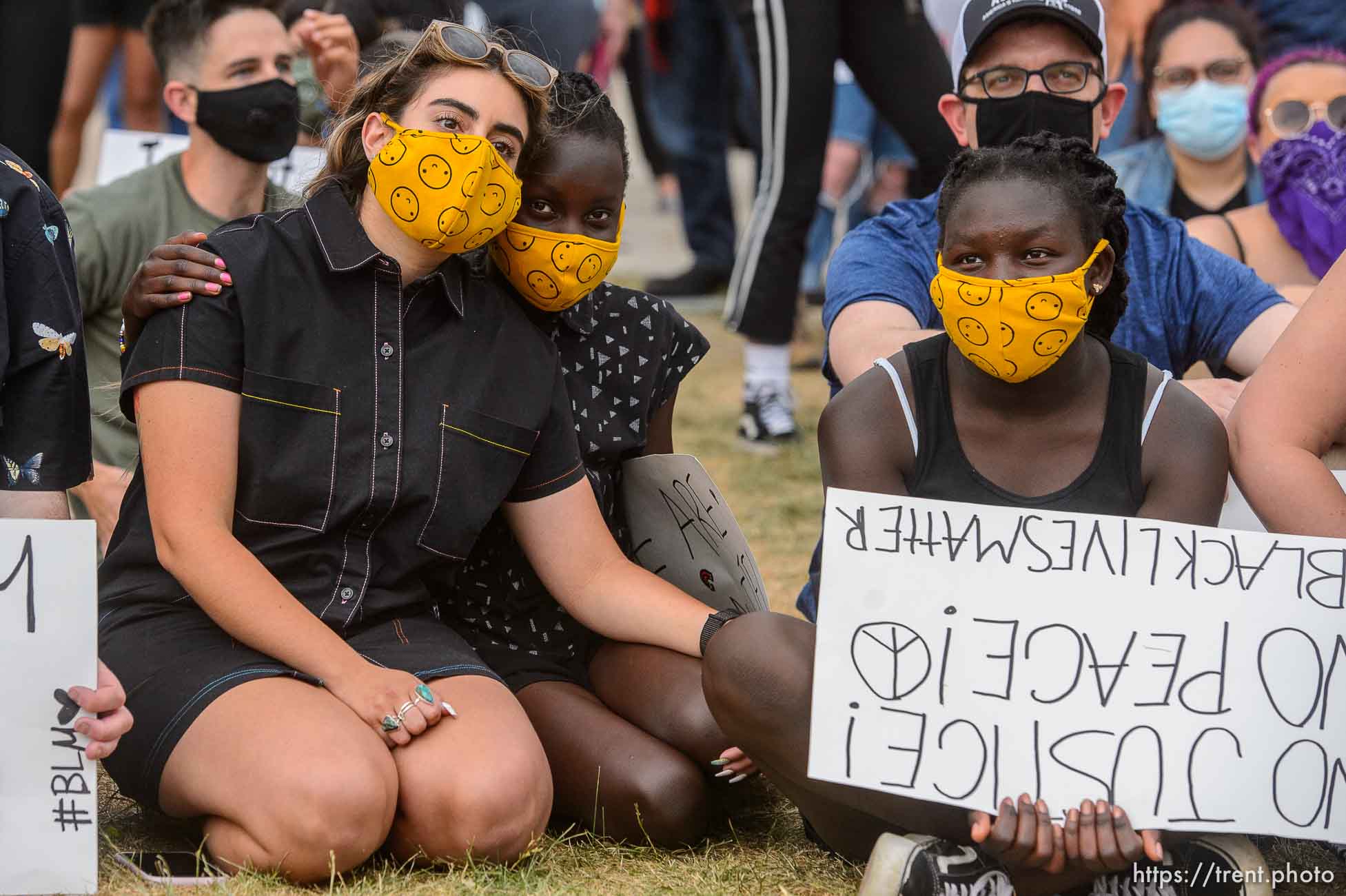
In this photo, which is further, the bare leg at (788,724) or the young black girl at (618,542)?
the young black girl at (618,542)

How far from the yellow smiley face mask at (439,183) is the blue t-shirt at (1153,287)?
0.92 m

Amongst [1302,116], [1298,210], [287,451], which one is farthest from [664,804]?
[1302,116]

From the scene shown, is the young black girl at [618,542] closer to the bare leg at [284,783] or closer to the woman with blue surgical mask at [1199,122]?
the bare leg at [284,783]

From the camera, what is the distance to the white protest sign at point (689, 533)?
346 centimetres

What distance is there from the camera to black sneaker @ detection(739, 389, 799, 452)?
6438mm

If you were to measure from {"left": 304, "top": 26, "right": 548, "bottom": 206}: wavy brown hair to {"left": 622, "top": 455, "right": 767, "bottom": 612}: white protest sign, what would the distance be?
714mm

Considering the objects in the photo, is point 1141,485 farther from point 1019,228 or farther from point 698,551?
point 698,551

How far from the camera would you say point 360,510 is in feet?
10.0

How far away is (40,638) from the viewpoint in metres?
2.60

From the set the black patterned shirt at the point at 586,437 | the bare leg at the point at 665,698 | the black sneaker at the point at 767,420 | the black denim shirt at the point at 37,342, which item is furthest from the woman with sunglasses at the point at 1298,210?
the black denim shirt at the point at 37,342

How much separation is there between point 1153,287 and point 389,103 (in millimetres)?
1662

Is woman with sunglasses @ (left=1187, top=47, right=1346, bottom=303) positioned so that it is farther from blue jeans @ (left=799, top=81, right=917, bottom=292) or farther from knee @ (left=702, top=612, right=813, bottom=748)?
blue jeans @ (left=799, top=81, right=917, bottom=292)

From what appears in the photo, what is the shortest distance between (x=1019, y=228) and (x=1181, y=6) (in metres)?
3.34

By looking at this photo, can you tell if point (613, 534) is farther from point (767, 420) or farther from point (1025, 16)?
point (767, 420)
